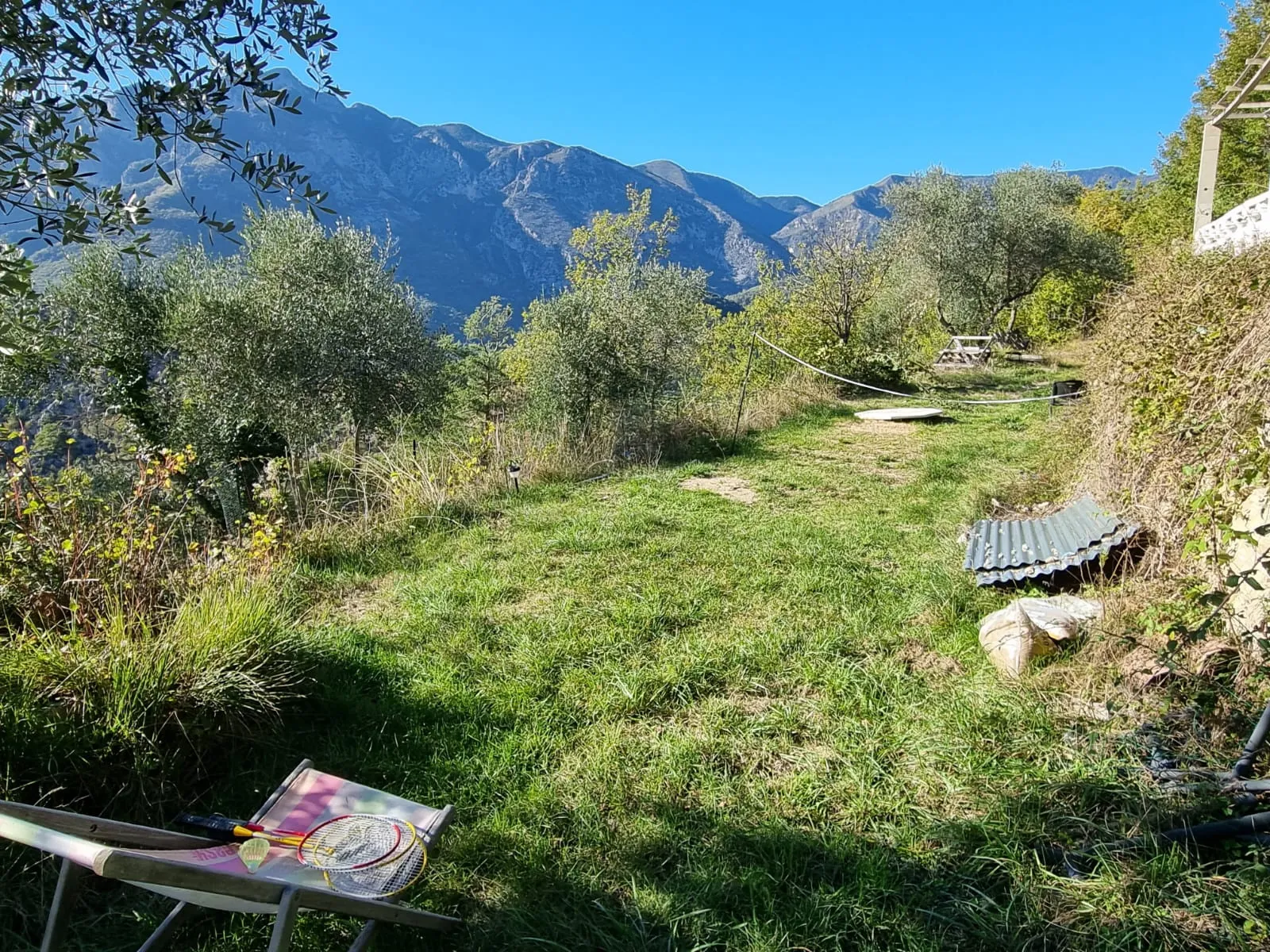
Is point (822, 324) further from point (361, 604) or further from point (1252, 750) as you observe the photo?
point (1252, 750)

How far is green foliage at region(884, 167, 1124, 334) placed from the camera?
781 inches

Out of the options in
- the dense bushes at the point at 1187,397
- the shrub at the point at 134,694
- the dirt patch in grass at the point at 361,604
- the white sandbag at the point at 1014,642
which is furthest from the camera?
the dirt patch in grass at the point at 361,604

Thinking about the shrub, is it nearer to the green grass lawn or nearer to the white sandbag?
the green grass lawn

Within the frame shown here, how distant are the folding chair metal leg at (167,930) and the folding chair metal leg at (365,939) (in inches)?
18.0

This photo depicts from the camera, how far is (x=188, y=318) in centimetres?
1291

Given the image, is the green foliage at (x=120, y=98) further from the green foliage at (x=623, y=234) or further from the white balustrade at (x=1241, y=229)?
the green foliage at (x=623, y=234)

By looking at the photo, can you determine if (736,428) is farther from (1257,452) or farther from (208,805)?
(208,805)

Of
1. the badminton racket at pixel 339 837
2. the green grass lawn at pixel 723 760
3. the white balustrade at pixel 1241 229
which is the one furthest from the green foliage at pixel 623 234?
the badminton racket at pixel 339 837

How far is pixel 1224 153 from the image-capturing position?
70.8 feet

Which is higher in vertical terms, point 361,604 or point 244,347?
point 244,347

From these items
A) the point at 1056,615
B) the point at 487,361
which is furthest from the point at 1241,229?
the point at 487,361

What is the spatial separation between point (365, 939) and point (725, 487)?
5.81 meters

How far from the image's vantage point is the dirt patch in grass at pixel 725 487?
266 inches

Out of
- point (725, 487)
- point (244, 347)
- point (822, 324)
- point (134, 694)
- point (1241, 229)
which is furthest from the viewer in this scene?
point (822, 324)
